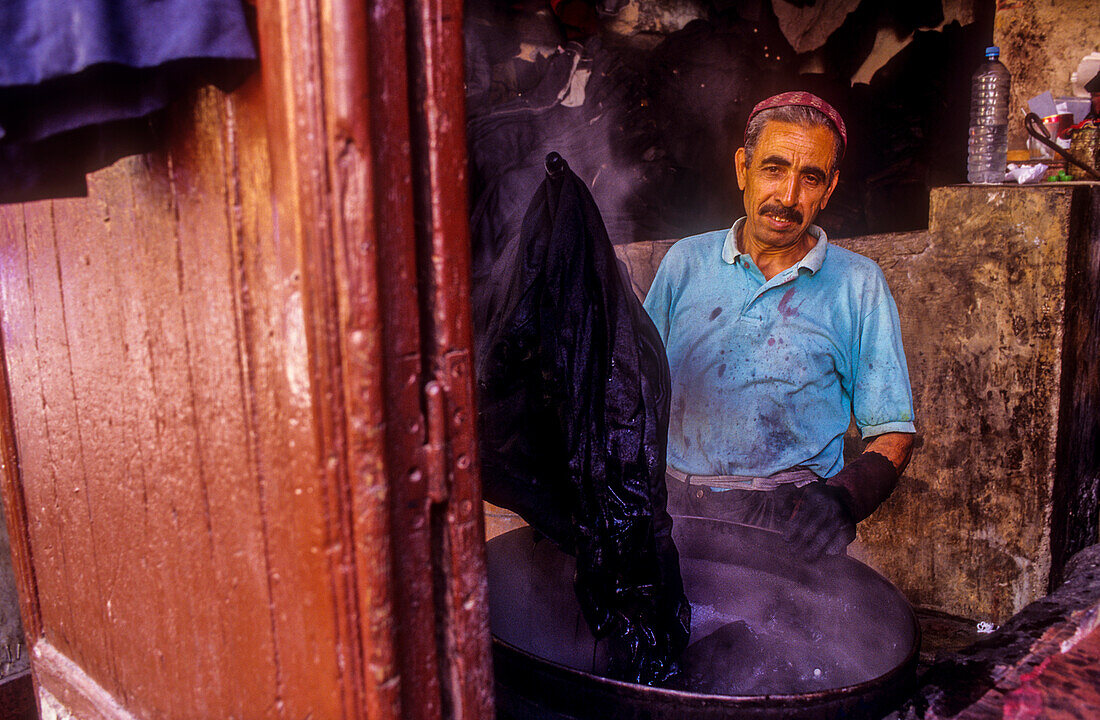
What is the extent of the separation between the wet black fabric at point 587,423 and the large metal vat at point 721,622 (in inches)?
9.7

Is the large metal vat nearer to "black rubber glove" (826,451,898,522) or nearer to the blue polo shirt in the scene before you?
"black rubber glove" (826,451,898,522)

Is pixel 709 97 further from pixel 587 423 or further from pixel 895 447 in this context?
pixel 587 423

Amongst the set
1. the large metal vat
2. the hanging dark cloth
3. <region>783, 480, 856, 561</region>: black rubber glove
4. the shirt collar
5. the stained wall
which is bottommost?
the large metal vat

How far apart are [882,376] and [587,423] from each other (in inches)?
68.0

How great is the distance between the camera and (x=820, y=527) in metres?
→ 2.22

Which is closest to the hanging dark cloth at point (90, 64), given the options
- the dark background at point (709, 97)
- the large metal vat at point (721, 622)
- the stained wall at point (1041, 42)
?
the large metal vat at point (721, 622)

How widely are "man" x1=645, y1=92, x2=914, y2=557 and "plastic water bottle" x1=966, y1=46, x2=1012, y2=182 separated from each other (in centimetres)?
82

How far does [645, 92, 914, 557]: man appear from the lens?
2.92m

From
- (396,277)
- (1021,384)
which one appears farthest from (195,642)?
(1021,384)

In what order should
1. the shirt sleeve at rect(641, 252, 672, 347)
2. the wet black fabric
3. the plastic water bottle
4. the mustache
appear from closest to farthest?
the wet black fabric → the mustache → the plastic water bottle → the shirt sleeve at rect(641, 252, 672, 347)

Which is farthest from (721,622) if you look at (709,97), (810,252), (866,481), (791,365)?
(709,97)

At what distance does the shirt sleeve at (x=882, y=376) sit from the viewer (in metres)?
2.90

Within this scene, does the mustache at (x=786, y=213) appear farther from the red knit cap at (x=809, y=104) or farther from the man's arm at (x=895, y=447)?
the man's arm at (x=895, y=447)

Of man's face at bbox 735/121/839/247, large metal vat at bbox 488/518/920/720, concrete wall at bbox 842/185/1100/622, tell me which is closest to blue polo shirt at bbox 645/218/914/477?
man's face at bbox 735/121/839/247
